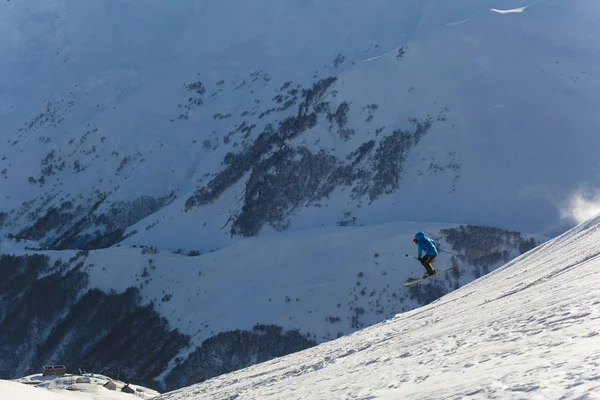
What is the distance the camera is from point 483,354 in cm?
1434

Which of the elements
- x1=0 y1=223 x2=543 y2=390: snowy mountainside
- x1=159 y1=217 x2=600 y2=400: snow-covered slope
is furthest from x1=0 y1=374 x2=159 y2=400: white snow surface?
x1=159 y1=217 x2=600 y2=400: snow-covered slope

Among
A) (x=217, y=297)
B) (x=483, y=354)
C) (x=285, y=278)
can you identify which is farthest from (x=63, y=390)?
(x=483, y=354)

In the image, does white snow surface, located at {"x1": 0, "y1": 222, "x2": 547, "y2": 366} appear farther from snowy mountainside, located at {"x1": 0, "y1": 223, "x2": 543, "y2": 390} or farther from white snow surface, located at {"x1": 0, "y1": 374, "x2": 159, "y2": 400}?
white snow surface, located at {"x1": 0, "y1": 374, "x2": 159, "y2": 400}

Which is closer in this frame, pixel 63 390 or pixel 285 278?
pixel 63 390

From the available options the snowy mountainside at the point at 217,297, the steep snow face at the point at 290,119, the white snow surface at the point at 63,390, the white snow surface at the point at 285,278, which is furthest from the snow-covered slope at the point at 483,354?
the steep snow face at the point at 290,119

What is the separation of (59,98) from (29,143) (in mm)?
12443

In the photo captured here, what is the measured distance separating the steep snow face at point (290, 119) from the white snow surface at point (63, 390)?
25.1 meters

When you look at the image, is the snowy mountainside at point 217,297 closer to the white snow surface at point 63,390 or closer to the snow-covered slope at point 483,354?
the white snow surface at point 63,390

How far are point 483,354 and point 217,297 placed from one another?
56760 mm

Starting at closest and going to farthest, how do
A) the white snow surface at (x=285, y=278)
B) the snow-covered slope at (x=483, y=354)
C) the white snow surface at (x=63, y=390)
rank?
the snow-covered slope at (x=483, y=354)
the white snow surface at (x=63, y=390)
the white snow surface at (x=285, y=278)

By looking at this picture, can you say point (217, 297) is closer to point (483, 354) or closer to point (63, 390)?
point (63, 390)

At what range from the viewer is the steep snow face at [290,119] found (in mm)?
74250

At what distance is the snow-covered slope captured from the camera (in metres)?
11.1

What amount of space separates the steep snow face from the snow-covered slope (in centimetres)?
4433
